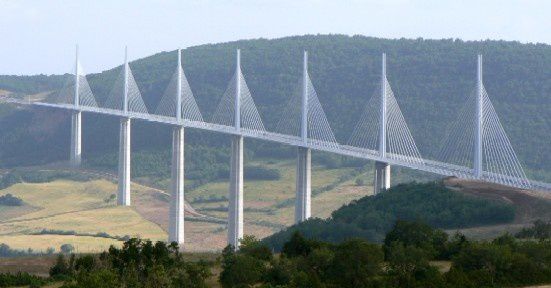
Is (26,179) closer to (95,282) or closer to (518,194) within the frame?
(518,194)

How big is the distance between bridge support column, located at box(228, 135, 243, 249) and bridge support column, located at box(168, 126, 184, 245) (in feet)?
19.4

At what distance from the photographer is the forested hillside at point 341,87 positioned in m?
95.2

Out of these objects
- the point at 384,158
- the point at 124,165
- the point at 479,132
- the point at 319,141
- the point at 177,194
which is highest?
the point at 479,132

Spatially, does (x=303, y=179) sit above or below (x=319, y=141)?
below

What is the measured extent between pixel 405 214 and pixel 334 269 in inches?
1020

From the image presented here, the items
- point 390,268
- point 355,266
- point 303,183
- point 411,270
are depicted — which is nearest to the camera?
point 355,266

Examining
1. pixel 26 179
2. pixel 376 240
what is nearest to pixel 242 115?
pixel 376 240

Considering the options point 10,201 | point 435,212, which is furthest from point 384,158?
point 10,201

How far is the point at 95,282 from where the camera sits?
32.2 meters

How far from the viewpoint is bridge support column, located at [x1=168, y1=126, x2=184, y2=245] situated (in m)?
81.9

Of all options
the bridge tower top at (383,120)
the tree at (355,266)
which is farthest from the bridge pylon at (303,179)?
the tree at (355,266)

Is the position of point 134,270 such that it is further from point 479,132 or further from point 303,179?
point 303,179

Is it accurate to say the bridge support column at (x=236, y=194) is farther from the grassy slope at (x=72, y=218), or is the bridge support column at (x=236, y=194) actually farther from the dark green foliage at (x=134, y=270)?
the dark green foliage at (x=134, y=270)

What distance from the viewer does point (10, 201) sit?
328ft
